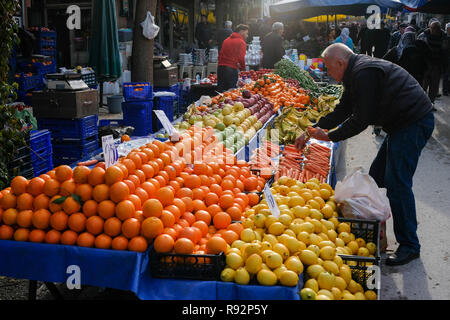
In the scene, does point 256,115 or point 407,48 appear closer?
point 256,115

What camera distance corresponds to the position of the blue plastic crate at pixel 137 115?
6805 millimetres

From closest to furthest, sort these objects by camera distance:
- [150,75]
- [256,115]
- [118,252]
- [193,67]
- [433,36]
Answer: [118,252]
[256,115]
[150,75]
[433,36]
[193,67]

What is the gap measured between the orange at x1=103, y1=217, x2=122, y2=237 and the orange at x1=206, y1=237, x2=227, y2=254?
555mm

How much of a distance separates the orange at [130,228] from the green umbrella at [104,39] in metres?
6.51

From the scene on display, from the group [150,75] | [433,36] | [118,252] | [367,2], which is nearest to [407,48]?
[433,36]

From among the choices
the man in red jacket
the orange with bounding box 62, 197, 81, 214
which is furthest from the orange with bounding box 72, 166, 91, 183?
the man in red jacket

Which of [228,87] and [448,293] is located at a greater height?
[228,87]

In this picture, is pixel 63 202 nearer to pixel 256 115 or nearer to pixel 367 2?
pixel 256 115

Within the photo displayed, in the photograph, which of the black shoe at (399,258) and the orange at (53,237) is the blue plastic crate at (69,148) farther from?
the black shoe at (399,258)

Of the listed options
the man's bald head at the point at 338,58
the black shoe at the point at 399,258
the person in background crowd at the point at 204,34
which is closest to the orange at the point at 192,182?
the man's bald head at the point at 338,58

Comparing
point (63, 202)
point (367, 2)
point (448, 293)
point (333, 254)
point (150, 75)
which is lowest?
point (448, 293)

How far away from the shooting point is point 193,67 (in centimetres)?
1475

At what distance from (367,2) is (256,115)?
26.7 feet

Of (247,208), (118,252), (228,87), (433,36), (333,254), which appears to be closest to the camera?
(118,252)
